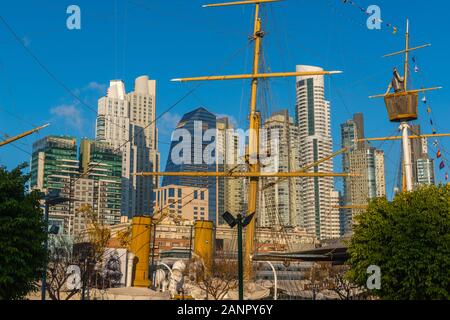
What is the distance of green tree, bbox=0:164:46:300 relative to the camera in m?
28.0

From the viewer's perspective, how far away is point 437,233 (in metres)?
31.0

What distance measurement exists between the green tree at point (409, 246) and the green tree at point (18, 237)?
637 inches

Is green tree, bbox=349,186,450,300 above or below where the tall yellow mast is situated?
below

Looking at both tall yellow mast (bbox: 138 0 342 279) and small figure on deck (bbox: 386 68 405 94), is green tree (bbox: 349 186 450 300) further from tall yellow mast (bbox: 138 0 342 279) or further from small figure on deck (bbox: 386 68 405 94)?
tall yellow mast (bbox: 138 0 342 279)

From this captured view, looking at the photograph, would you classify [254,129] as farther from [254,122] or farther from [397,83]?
[397,83]

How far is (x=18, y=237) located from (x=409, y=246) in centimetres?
1844

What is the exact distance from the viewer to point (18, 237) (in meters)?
28.5

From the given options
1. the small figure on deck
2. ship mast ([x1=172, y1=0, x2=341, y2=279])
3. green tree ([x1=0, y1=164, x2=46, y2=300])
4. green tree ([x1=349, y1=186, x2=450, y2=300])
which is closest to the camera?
green tree ([x1=0, y1=164, x2=46, y2=300])

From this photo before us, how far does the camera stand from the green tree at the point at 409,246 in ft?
99.8

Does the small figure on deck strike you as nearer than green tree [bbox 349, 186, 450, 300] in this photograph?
No

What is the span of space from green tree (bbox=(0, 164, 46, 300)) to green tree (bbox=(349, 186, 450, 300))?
16171 mm

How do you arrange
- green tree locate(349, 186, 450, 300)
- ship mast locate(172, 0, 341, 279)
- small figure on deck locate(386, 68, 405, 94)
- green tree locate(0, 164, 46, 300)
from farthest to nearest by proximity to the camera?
1. ship mast locate(172, 0, 341, 279)
2. small figure on deck locate(386, 68, 405, 94)
3. green tree locate(349, 186, 450, 300)
4. green tree locate(0, 164, 46, 300)

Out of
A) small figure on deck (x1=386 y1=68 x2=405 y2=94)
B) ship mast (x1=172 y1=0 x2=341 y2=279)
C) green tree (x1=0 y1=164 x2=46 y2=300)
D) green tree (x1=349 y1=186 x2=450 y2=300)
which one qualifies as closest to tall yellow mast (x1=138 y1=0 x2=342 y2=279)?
ship mast (x1=172 y1=0 x2=341 y2=279)
